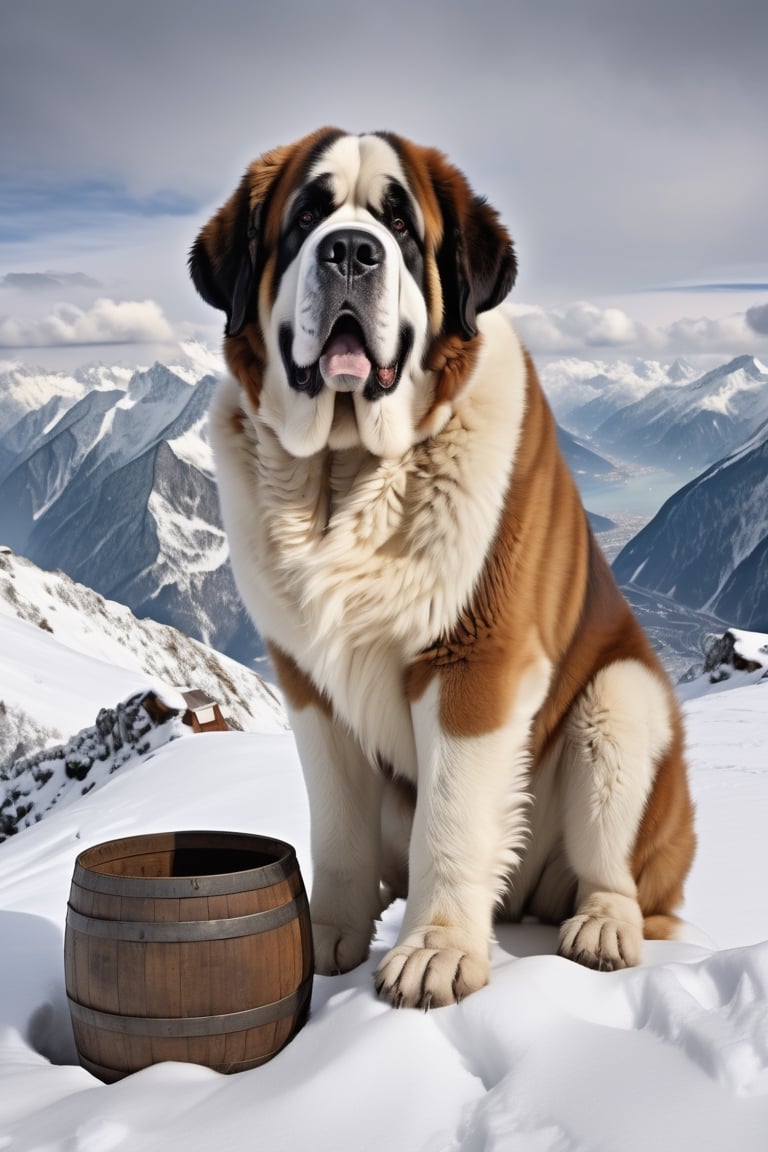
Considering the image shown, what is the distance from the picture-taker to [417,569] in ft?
7.43

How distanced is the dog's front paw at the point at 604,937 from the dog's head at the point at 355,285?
1135 millimetres

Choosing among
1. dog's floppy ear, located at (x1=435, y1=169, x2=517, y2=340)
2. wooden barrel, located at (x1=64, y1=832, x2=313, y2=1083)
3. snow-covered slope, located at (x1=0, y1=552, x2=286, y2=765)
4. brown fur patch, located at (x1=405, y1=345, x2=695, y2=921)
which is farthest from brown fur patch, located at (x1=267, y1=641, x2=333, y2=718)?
snow-covered slope, located at (x1=0, y1=552, x2=286, y2=765)

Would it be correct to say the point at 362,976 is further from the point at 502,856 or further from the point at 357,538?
the point at 357,538

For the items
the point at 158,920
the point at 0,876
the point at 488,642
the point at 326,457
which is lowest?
the point at 0,876

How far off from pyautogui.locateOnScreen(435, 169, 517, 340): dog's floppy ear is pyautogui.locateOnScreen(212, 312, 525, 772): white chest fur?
9 cm

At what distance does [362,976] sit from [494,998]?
43 cm

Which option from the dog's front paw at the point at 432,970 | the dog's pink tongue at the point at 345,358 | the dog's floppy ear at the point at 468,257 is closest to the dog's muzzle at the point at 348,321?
the dog's pink tongue at the point at 345,358

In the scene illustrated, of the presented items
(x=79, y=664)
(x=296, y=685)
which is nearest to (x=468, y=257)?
(x=296, y=685)

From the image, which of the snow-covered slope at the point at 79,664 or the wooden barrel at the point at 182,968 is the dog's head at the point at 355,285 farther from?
the snow-covered slope at the point at 79,664

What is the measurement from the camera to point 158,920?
200 cm

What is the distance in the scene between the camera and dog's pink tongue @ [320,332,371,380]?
2262 mm

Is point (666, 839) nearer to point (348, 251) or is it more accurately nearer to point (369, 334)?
point (369, 334)

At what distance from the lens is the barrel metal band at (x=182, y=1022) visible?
6.59 ft

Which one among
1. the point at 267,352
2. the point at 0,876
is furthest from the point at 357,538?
the point at 0,876
